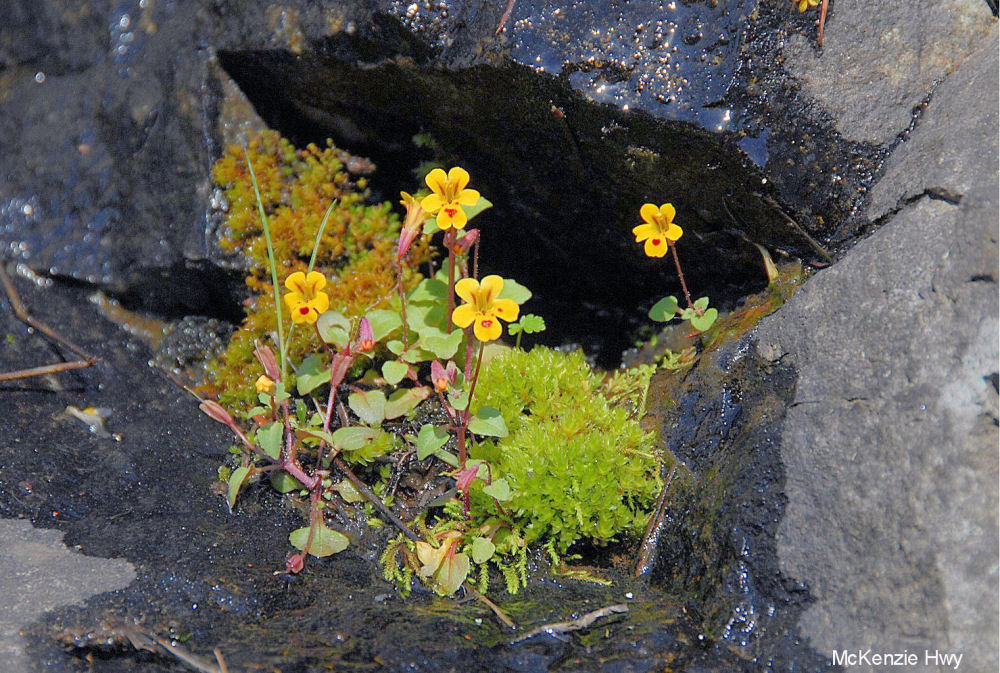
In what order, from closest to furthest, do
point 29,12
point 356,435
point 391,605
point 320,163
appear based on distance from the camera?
1. point 391,605
2. point 356,435
3. point 320,163
4. point 29,12

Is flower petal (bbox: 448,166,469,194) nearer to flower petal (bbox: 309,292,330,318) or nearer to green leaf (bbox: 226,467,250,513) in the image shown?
flower petal (bbox: 309,292,330,318)

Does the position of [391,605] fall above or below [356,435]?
below

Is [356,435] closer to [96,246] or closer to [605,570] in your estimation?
[605,570]

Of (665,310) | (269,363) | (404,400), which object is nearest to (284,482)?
(269,363)

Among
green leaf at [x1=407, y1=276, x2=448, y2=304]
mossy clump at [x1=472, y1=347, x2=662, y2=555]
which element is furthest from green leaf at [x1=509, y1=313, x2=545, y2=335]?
green leaf at [x1=407, y1=276, x2=448, y2=304]

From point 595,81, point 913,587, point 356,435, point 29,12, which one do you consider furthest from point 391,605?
point 29,12

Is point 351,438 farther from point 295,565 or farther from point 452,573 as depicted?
point 452,573
